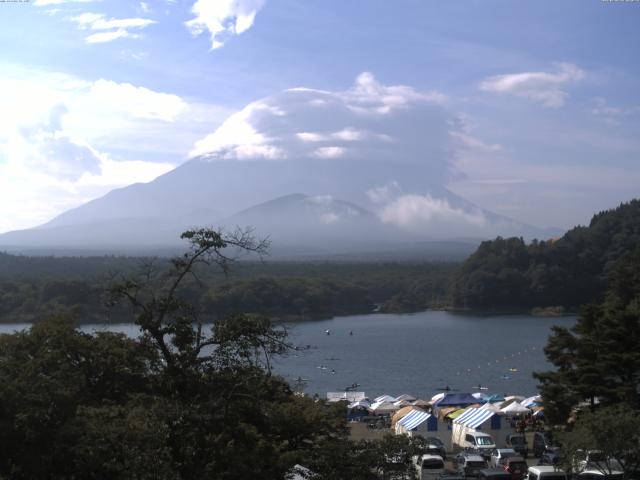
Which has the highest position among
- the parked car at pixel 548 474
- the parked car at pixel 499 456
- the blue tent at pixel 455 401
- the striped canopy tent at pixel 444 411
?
the parked car at pixel 548 474

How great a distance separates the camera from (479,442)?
1237cm

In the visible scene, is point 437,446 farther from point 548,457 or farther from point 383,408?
point 383,408

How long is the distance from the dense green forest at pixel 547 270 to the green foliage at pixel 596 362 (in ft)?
115

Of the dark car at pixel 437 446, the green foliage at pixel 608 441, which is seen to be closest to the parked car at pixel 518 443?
the dark car at pixel 437 446

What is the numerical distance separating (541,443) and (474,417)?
4.36 feet

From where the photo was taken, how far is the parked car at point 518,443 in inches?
460

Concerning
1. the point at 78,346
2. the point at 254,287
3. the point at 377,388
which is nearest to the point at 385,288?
the point at 254,287

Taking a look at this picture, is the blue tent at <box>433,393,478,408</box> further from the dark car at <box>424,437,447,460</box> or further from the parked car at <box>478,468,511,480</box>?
the parked car at <box>478,468,511,480</box>

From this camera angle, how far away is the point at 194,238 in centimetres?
470

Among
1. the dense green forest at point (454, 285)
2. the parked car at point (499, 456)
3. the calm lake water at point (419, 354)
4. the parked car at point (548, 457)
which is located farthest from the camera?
the dense green forest at point (454, 285)

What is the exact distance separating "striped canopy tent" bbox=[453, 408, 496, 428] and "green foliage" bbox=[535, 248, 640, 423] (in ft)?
4.80

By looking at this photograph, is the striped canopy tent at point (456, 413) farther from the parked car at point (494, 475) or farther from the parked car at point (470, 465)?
the parked car at point (494, 475)

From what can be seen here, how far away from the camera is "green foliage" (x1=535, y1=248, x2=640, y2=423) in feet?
34.7

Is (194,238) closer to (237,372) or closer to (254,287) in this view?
(237,372)
